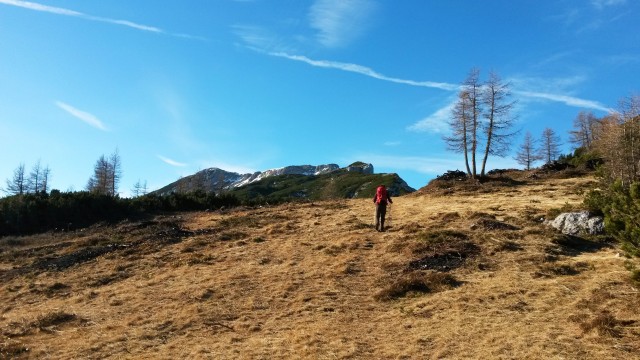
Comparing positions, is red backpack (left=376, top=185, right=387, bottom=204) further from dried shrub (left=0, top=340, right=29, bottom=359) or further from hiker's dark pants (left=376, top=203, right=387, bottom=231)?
dried shrub (left=0, top=340, right=29, bottom=359)

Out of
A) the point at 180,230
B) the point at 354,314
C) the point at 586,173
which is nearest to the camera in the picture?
the point at 354,314

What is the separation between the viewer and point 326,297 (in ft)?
46.4

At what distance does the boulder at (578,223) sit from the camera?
1781 centimetres

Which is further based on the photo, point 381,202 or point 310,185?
point 310,185

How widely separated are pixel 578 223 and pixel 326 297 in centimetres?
1091

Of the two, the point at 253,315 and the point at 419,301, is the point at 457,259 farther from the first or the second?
the point at 253,315

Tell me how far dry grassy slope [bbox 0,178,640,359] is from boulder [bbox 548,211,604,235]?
0.67 m

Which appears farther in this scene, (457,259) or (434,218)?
(434,218)

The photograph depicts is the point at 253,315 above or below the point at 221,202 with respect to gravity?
below

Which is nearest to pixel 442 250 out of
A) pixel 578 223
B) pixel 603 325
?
pixel 578 223

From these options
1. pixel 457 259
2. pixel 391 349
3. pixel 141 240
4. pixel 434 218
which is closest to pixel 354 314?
pixel 391 349

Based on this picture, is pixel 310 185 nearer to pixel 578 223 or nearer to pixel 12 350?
pixel 578 223

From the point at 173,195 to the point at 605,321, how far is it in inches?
1486

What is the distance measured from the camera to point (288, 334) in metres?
11.4
